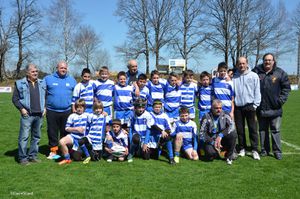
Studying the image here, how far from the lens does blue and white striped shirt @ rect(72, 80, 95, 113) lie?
722 centimetres

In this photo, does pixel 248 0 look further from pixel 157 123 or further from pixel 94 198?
pixel 94 198

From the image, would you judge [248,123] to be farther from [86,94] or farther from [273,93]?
[86,94]

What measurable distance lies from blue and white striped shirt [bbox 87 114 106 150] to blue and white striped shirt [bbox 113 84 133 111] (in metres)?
0.69

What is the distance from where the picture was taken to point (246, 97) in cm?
693

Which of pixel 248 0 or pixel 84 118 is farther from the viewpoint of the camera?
pixel 248 0

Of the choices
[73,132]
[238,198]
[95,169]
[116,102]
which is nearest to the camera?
[238,198]

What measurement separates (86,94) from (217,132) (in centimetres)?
293

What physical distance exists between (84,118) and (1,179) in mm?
2012

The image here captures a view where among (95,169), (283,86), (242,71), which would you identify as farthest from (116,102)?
(283,86)

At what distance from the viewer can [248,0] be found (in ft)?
143

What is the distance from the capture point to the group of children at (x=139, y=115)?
6879mm

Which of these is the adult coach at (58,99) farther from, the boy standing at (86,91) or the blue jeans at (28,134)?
the blue jeans at (28,134)

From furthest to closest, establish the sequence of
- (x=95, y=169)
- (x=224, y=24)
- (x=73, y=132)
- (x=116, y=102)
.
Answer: (x=224, y=24), (x=116, y=102), (x=73, y=132), (x=95, y=169)

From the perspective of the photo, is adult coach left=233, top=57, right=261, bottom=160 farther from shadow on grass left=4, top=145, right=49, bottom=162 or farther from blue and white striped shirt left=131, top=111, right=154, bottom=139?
shadow on grass left=4, top=145, right=49, bottom=162
